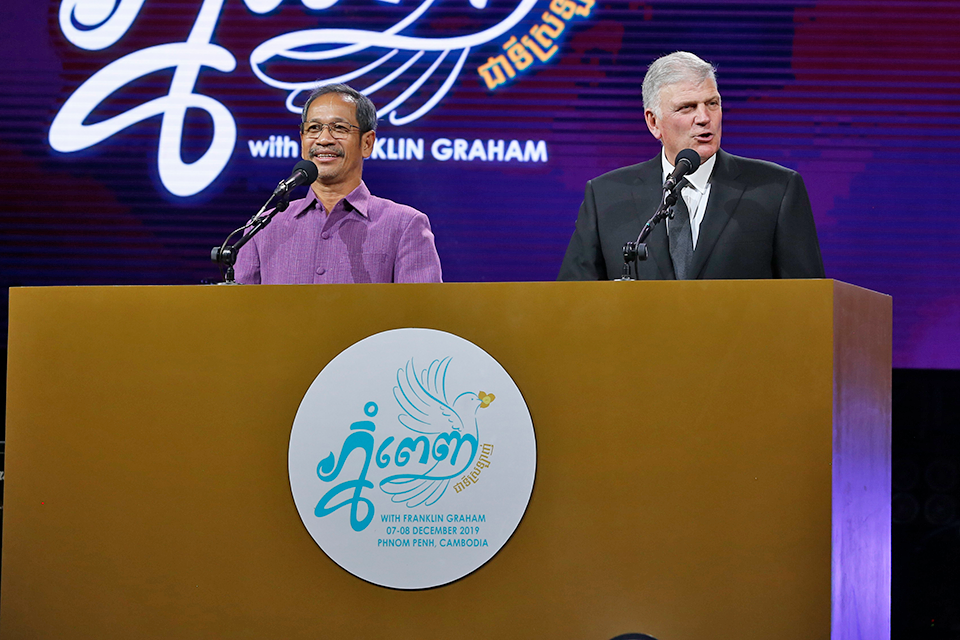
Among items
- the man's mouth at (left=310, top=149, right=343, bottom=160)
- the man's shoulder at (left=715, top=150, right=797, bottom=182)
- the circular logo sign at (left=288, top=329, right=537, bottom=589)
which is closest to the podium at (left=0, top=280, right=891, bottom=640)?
the circular logo sign at (left=288, top=329, right=537, bottom=589)

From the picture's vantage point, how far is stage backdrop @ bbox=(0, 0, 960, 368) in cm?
375

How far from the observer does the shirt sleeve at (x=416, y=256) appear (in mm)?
2553

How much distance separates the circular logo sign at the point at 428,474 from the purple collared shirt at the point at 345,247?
998 millimetres

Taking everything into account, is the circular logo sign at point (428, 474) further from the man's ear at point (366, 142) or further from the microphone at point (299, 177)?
the man's ear at point (366, 142)

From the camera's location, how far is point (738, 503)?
1505 mm

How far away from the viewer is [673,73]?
243cm

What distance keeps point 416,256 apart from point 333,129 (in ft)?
1.52

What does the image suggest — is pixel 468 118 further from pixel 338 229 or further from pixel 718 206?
pixel 718 206

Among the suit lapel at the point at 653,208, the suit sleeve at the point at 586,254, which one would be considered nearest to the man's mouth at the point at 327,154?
the suit sleeve at the point at 586,254

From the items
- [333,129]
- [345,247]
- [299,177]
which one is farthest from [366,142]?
[299,177]

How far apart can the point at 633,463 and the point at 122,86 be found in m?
3.33

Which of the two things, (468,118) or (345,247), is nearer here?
(345,247)

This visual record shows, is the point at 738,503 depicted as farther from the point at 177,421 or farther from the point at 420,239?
the point at 420,239

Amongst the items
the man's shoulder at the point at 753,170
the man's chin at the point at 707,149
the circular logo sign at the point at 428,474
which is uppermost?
the man's chin at the point at 707,149
